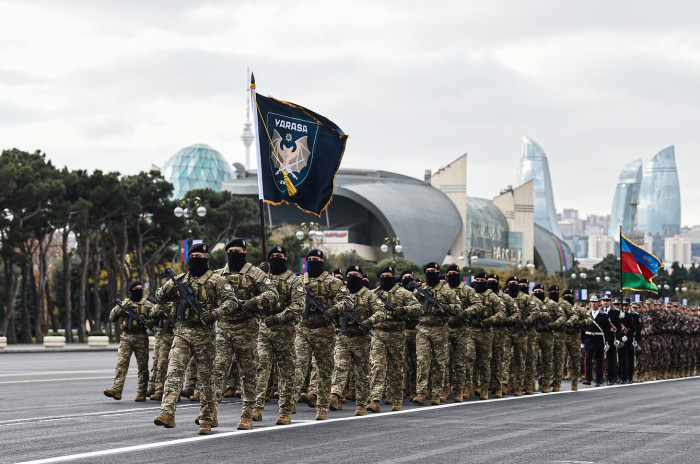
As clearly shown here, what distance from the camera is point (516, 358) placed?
2038 centimetres

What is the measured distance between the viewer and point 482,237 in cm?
14500

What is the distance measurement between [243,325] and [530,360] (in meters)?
9.57

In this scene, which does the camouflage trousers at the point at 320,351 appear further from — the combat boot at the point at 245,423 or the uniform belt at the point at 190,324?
the uniform belt at the point at 190,324

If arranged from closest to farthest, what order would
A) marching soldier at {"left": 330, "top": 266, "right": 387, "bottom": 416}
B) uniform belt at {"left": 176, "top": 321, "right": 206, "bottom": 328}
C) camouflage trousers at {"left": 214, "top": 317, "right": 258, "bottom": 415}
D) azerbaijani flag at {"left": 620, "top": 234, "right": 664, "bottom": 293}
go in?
uniform belt at {"left": 176, "top": 321, "right": 206, "bottom": 328} < camouflage trousers at {"left": 214, "top": 317, "right": 258, "bottom": 415} < marching soldier at {"left": 330, "top": 266, "right": 387, "bottom": 416} < azerbaijani flag at {"left": 620, "top": 234, "right": 664, "bottom": 293}

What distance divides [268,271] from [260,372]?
180cm

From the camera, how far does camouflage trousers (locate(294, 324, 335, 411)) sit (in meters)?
14.0

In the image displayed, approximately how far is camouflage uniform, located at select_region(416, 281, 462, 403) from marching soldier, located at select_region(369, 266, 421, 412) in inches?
32.4

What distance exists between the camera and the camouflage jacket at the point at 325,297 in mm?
14172

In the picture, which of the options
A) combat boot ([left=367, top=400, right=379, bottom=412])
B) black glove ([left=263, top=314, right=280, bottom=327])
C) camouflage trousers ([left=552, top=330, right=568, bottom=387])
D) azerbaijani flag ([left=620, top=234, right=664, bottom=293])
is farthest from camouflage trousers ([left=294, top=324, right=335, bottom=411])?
azerbaijani flag ([left=620, top=234, right=664, bottom=293])

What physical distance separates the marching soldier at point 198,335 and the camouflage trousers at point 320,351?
6.68 feet

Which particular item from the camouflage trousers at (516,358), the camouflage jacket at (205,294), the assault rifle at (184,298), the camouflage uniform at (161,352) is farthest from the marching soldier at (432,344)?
the assault rifle at (184,298)

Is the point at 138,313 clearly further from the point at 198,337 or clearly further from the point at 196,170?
the point at 196,170

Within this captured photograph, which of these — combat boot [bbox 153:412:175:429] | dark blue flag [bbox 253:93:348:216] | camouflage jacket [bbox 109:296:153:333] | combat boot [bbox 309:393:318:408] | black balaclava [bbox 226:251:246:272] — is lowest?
combat boot [bbox 309:393:318:408]

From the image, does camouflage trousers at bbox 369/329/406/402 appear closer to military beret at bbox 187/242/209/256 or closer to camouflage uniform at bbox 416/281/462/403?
camouflage uniform at bbox 416/281/462/403
